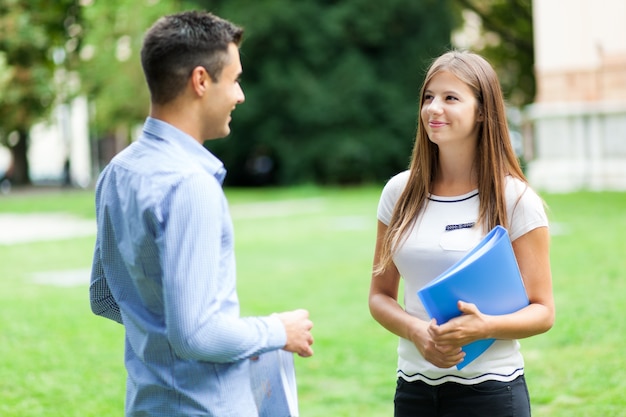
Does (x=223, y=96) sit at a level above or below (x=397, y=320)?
above

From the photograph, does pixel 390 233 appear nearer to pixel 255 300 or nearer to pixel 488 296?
pixel 488 296

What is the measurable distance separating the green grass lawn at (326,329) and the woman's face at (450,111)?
10.1 feet

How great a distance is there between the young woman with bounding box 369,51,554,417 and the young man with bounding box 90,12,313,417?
58 centimetres

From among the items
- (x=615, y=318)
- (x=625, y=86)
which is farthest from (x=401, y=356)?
(x=625, y=86)

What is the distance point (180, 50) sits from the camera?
238 cm

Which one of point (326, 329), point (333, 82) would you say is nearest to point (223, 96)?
point (326, 329)

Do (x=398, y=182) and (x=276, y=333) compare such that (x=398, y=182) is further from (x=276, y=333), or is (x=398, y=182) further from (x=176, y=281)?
(x=176, y=281)

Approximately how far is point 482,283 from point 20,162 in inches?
1763

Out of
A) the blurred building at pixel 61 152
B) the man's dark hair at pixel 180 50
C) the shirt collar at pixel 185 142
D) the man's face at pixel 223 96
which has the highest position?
the man's dark hair at pixel 180 50

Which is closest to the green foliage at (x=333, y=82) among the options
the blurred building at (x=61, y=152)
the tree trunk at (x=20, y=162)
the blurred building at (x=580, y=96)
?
the blurred building at (x=580, y=96)

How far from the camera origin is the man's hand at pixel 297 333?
7.91ft

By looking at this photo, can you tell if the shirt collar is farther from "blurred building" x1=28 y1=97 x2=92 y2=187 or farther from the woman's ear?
"blurred building" x1=28 y1=97 x2=92 y2=187

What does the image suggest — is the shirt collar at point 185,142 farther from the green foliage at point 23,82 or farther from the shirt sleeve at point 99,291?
the green foliage at point 23,82

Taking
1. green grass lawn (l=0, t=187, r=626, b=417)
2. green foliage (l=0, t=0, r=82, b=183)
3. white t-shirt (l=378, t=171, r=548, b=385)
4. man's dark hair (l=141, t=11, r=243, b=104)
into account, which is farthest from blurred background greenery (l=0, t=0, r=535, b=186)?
man's dark hair (l=141, t=11, r=243, b=104)
